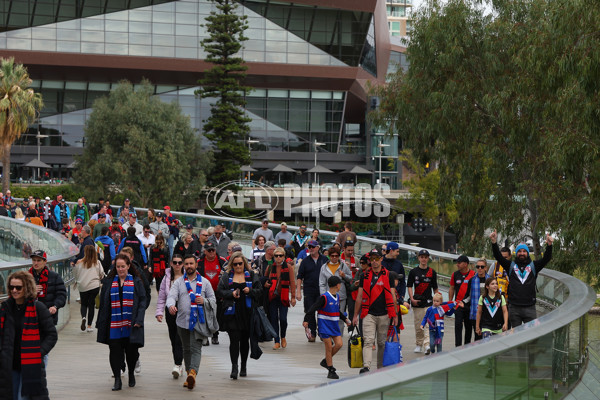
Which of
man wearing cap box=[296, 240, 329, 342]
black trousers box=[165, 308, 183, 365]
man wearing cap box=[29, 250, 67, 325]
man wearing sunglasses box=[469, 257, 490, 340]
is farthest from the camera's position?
man wearing cap box=[296, 240, 329, 342]

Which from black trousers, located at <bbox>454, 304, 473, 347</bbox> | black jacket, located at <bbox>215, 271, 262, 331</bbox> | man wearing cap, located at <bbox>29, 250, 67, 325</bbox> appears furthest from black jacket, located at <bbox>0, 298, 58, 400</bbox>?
black trousers, located at <bbox>454, 304, 473, 347</bbox>

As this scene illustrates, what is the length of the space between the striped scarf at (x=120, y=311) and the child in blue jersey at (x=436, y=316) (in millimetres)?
4544

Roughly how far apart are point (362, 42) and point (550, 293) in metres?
61.5

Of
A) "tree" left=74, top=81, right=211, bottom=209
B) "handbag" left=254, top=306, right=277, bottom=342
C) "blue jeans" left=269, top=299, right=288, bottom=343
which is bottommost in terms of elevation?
"blue jeans" left=269, top=299, right=288, bottom=343

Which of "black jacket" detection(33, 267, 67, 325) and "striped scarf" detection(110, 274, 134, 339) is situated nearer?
"black jacket" detection(33, 267, 67, 325)

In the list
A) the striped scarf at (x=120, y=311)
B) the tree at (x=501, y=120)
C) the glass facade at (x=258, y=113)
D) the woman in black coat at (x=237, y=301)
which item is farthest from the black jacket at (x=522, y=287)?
the glass facade at (x=258, y=113)

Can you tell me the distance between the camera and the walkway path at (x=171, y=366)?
980 centimetres

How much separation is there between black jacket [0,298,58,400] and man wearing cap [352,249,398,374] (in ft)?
14.7

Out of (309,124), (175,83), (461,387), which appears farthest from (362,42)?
(461,387)

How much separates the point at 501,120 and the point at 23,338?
809 inches

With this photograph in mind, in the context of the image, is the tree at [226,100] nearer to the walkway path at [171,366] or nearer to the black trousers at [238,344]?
the walkway path at [171,366]

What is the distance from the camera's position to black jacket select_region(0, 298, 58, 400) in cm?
720

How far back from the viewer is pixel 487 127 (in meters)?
28.5

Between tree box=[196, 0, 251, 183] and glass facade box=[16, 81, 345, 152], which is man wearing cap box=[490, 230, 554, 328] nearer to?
tree box=[196, 0, 251, 183]
